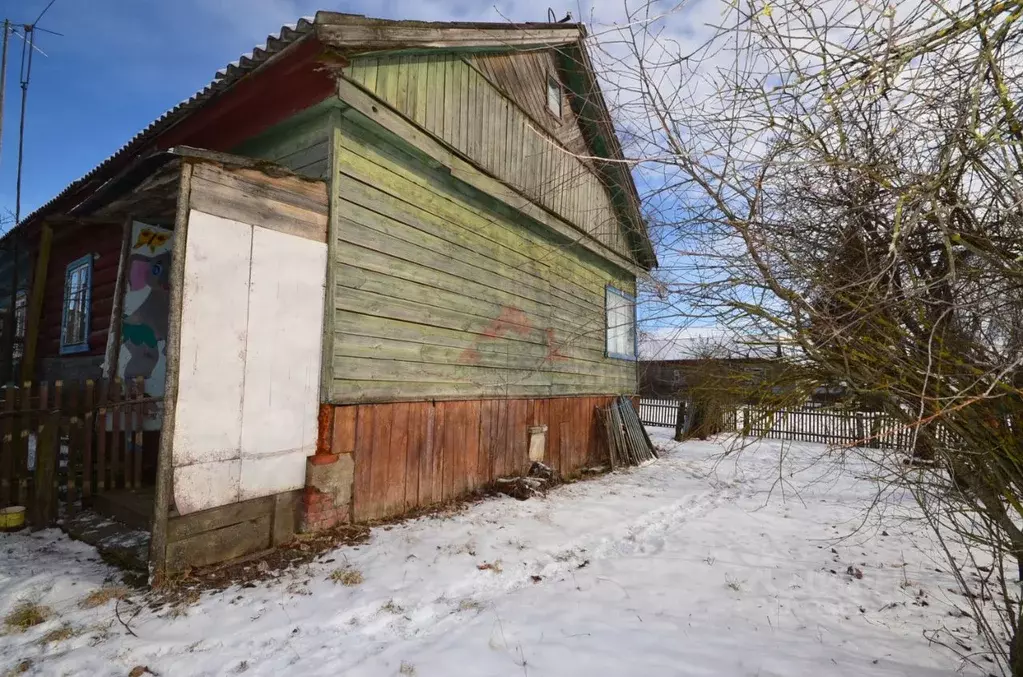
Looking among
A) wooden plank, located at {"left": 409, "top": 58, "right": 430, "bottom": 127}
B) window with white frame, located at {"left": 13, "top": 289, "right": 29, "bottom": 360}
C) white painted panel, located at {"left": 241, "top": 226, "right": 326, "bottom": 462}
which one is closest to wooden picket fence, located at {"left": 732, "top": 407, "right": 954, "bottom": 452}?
white painted panel, located at {"left": 241, "top": 226, "right": 326, "bottom": 462}

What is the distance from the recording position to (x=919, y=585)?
168 inches

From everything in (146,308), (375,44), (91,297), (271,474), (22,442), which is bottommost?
(271,474)

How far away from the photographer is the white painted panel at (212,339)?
11.8ft

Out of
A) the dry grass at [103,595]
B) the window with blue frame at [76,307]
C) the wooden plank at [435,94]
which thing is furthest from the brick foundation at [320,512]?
the window with blue frame at [76,307]

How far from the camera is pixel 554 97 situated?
8.96 m

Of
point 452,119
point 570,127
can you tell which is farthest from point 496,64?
point 570,127

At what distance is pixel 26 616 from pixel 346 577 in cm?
180

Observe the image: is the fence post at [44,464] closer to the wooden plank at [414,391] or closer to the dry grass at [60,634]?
the dry grass at [60,634]

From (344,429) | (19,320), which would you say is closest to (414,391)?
(344,429)

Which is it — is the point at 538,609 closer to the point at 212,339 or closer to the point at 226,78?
the point at 212,339

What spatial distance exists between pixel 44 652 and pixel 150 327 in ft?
13.9

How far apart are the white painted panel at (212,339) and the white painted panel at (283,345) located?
0.28 ft

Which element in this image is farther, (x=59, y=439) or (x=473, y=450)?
(x=473, y=450)

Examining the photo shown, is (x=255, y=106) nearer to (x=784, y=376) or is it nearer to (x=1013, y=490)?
(x=784, y=376)
